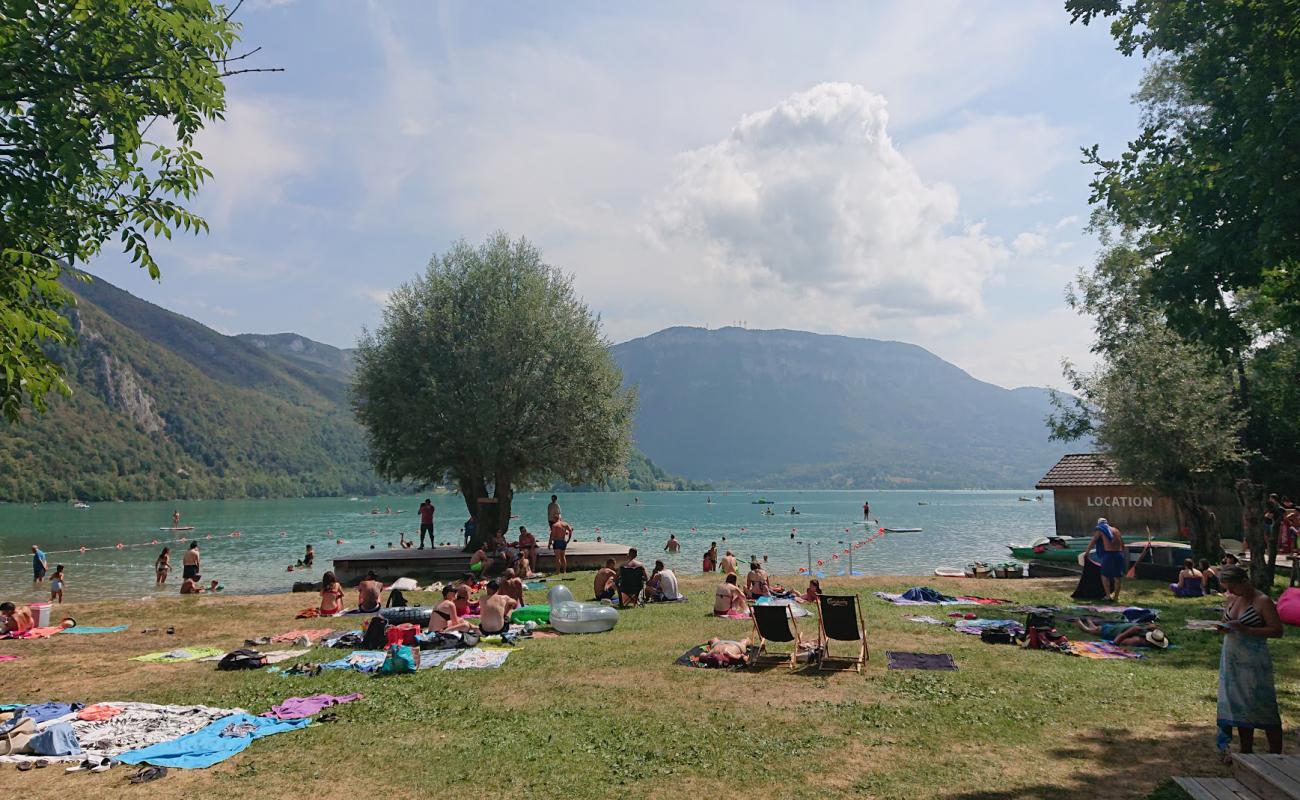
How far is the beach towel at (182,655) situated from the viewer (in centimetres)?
1203

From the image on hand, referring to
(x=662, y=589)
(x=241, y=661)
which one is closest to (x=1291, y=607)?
(x=662, y=589)

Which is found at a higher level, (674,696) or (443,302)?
(443,302)

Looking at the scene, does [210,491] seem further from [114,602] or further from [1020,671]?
[1020,671]

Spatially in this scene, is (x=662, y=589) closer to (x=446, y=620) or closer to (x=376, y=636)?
(x=446, y=620)

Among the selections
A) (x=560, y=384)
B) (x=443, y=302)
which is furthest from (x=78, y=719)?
(x=443, y=302)

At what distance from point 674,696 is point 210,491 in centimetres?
17253

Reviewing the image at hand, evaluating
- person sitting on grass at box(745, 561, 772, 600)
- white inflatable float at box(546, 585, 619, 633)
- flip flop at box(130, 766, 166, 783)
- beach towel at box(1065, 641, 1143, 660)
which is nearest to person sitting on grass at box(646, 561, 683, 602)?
person sitting on grass at box(745, 561, 772, 600)

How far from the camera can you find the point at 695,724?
26.3 ft

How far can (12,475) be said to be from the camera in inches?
4909

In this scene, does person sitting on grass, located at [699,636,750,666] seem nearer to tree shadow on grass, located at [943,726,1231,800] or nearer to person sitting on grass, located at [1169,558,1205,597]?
tree shadow on grass, located at [943,726,1231,800]

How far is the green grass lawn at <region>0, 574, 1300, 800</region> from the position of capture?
6434mm

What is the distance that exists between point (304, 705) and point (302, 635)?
15.8 ft

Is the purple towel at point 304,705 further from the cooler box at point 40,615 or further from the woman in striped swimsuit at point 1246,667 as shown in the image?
the cooler box at point 40,615

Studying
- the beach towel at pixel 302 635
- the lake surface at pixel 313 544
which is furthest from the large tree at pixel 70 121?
the lake surface at pixel 313 544
